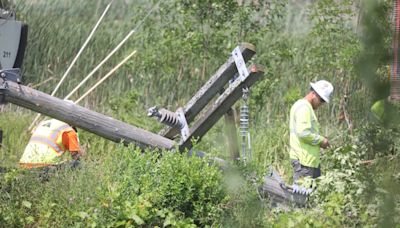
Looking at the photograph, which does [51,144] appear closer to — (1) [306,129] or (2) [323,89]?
(1) [306,129]

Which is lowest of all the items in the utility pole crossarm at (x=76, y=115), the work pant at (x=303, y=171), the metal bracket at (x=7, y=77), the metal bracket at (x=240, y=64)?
the work pant at (x=303, y=171)

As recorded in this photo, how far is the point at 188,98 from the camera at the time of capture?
1103 cm

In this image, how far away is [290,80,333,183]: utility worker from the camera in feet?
24.3

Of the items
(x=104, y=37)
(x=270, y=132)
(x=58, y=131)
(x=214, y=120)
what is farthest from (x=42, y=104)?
(x=104, y=37)

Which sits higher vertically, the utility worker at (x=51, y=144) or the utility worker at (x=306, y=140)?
the utility worker at (x=306, y=140)

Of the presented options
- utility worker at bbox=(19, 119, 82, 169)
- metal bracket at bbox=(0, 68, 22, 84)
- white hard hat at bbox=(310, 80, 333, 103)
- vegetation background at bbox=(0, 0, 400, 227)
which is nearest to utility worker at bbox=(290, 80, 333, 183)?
white hard hat at bbox=(310, 80, 333, 103)

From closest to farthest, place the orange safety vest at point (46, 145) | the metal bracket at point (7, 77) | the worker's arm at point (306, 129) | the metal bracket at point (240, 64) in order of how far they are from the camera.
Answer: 1. the metal bracket at point (7, 77)
2. the metal bracket at point (240, 64)
3. the orange safety vest at point (46, 145)
4. the worker's arm at point (306, 129)

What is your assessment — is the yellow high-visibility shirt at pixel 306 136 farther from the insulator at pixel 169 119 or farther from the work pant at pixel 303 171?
the insulator at pixel 169 119

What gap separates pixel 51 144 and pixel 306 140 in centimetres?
222

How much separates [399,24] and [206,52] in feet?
28.3

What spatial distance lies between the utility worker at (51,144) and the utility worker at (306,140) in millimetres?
1901

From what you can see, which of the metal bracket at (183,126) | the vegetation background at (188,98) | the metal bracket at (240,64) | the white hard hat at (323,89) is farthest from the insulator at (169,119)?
the white hard hat at (323,89)

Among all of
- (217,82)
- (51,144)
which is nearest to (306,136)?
(217,82)

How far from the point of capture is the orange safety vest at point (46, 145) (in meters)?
7.00
